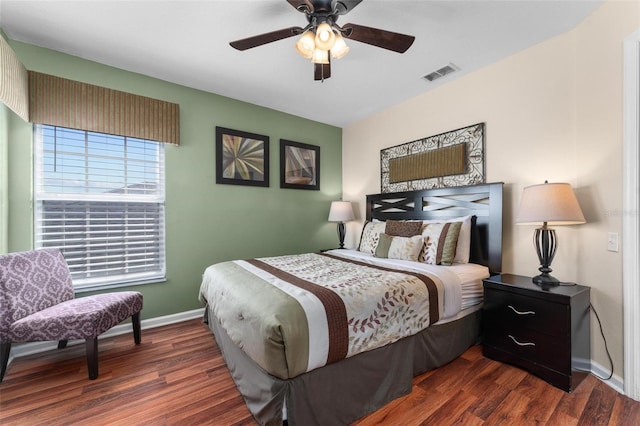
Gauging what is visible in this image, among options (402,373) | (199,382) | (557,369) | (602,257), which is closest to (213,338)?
Answer: (199,382)

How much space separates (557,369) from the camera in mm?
1803

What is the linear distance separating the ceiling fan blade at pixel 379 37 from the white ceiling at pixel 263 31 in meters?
0.34

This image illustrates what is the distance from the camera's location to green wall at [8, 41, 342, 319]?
2.36 m

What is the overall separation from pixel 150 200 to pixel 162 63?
1435mm

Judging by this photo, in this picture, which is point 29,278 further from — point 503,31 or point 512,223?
point 503,31

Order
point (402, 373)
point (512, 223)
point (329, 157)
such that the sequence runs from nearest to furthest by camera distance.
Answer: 1. point (402, 373)
2. point (512, 223)
3. point (329, 157)

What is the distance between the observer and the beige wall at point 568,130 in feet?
6.11

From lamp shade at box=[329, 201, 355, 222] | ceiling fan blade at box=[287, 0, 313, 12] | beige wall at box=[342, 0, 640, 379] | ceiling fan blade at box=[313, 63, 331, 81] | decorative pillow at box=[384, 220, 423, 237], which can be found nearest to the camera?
ceiling fan blade at box=[287, 0, 313, 12]

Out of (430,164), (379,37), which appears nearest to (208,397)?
(379,37)

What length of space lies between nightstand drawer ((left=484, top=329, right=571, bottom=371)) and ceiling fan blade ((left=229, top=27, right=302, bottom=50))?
8.89 ft

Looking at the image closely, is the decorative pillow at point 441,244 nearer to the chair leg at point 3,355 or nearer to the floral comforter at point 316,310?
the floral comforter at point 316,310

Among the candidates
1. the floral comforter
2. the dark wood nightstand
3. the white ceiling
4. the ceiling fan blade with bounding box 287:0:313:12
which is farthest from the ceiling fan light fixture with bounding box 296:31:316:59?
the dark wood nightstand

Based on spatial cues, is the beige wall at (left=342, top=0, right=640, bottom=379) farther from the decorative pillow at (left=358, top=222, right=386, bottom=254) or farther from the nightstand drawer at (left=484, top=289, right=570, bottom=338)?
the decorative pillow at (left=358, top=222, right=386, bottom=254)

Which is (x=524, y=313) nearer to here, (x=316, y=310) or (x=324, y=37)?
(x=316, y=310)
